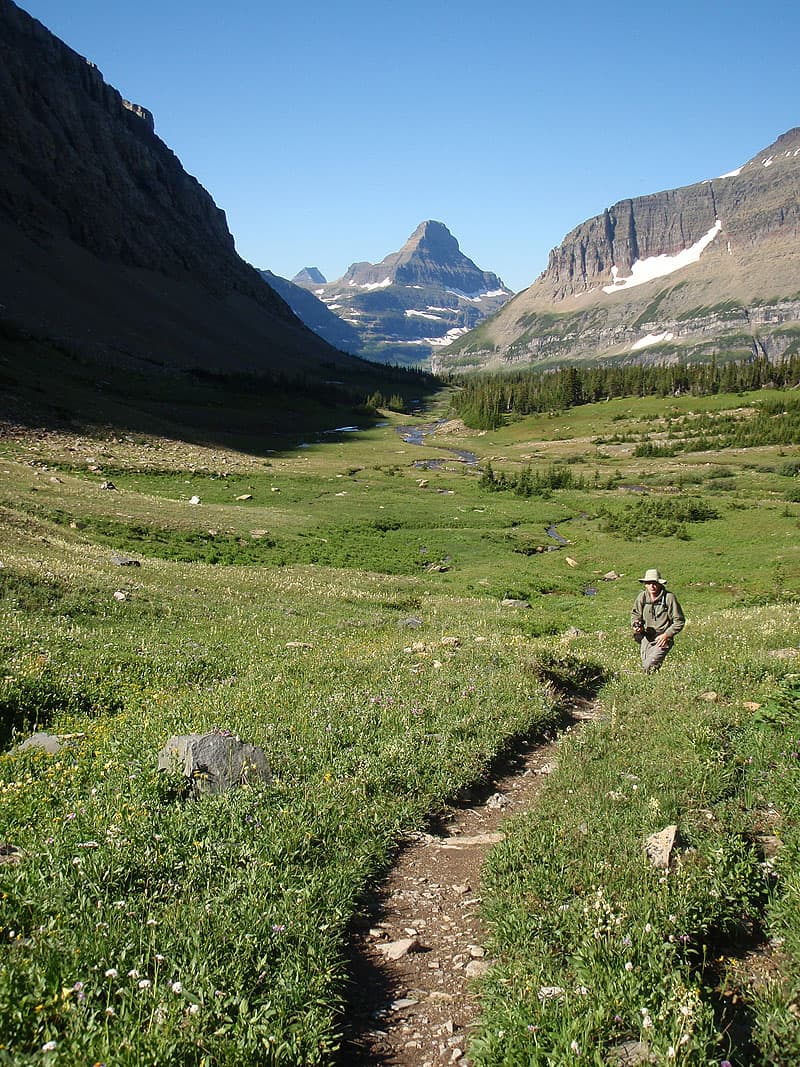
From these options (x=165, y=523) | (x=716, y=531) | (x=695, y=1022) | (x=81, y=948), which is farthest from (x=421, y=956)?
(x=716, y=531)

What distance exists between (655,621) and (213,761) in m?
11.1

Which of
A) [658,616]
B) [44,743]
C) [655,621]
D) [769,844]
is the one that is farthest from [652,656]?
[44,743]

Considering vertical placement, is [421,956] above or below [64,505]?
below

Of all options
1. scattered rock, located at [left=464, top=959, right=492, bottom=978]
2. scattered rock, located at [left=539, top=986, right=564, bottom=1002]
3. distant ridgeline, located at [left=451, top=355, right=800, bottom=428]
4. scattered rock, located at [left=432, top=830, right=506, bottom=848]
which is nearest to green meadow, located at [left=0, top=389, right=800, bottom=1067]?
scattered rock, located at [left=539, top=986, right=564, bottom=1002]

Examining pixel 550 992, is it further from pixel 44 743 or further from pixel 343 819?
pixel 44 743

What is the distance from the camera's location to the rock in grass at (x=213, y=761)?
8.77 meters

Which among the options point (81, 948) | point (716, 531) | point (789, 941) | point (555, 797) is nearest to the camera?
point (81, 948)

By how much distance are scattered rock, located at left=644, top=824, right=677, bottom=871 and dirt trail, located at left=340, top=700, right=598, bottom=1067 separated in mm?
1903

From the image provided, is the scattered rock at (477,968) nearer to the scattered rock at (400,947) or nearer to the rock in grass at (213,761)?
the scattered rock at (400,947)

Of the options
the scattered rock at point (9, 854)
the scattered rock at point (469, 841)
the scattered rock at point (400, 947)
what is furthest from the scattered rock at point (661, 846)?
the scattered rock at point (9, 854)

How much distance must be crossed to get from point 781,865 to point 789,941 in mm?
1005

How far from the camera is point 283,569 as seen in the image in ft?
119

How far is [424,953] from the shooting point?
6875 mm

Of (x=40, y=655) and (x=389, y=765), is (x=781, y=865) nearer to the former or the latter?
(x=389, y=765)
